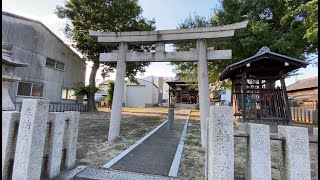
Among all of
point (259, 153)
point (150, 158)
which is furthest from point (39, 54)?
point (259, 153)

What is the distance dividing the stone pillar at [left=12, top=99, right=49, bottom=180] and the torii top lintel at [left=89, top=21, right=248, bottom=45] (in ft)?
15.5

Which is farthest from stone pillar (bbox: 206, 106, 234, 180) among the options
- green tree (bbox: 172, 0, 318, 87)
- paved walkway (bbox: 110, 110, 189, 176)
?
green tree (bbox: 172, 0, 318, 87)

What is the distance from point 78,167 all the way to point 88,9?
52.4 feet

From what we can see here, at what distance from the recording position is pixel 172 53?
23.5 feet

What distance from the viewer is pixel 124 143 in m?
6.53

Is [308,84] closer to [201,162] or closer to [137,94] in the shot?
[201,162]

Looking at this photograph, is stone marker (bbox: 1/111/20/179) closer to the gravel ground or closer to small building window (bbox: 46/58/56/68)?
the gravel ground

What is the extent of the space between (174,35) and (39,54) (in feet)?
41.6

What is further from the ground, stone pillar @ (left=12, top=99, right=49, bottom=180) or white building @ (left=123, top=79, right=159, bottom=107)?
white building @ (left=123, top=79, right=159, bottom=107)

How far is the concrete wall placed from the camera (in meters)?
13.5

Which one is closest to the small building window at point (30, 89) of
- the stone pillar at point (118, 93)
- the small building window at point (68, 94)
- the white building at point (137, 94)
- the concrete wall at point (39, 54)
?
the concrete wall at point (39, 54)

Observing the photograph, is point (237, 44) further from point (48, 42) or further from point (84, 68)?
point (84, 68)

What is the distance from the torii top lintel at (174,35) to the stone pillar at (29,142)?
186 inches

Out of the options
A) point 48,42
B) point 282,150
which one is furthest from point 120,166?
point 48,42
